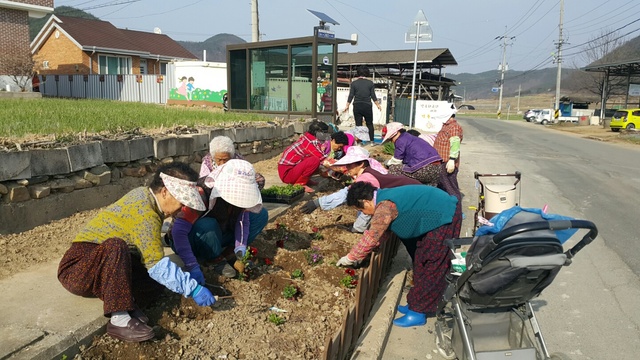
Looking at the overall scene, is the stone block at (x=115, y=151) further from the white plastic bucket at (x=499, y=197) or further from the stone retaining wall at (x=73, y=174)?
the white plastic bucket at (x=499, y=197)

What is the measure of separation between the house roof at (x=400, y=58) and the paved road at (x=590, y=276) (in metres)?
23.7

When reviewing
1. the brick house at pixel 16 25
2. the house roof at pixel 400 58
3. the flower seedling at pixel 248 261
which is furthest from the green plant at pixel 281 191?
the house roof at pixel 400 58

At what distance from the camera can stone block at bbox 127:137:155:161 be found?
5.86 meters

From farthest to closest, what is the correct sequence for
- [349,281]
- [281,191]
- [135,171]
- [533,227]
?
1. [281,191]
2. [135,171]
3. [349,281]
4. [533,227]

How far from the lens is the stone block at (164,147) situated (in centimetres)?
634

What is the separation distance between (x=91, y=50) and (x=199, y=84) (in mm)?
13851

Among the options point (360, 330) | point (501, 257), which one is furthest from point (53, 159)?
point (501, 257)

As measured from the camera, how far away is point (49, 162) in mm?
4707

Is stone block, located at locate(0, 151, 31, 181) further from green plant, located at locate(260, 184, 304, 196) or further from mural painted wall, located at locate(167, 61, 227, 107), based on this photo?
mural painted wall, located at locate(167, 61, 227, 107)

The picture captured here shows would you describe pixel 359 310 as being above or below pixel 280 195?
below

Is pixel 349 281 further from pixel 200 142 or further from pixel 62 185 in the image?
pixel 200 142

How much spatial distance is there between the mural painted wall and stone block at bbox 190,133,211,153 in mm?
12856

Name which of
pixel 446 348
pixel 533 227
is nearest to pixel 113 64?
pixel 446 348

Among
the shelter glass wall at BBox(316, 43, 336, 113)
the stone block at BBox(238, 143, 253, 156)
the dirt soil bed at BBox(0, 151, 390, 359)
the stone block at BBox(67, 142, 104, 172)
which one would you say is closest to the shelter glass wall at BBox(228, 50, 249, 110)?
the shelter glass wall at BBox(316, 43, 336, 113)
